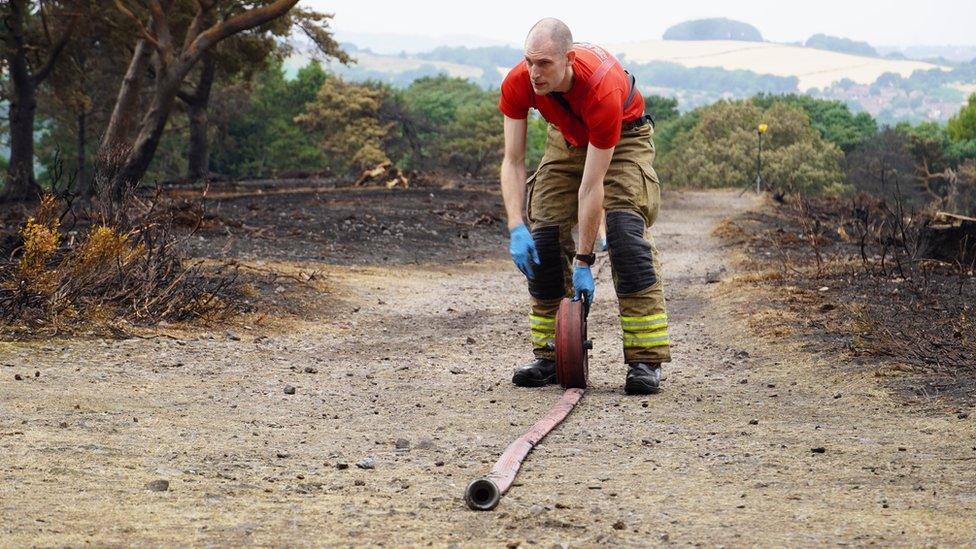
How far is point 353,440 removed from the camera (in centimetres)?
502

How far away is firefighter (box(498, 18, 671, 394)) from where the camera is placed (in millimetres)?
5816

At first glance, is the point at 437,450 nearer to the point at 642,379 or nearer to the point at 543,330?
the point at 642,379

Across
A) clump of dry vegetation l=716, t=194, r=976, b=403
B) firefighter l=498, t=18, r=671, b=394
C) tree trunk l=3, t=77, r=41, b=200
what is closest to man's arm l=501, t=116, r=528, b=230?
firefighter l=498, t=18, r=671, b=394

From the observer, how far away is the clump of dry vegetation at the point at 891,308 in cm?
645

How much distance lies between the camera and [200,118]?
30.9 m

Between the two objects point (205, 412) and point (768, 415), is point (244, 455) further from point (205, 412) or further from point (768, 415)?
point (768, 415)

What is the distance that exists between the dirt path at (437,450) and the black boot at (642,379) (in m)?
0.09

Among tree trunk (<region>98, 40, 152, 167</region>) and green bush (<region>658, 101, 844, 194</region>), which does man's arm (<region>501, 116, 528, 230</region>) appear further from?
green bush (<region>658, 101, 844, 194</region>)

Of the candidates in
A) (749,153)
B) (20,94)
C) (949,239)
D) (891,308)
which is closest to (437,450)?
(891,308)

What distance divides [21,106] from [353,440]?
2222cm

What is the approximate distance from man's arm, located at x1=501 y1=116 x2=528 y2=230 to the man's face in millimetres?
474

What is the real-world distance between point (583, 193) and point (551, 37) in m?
0.76

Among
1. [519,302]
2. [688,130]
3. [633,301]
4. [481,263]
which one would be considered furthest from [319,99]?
[633,301]

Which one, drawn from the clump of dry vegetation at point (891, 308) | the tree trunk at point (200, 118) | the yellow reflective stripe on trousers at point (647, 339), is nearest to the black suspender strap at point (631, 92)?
the yellow reflective stripe on trousers at point (647, 339)
